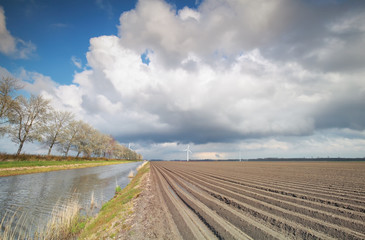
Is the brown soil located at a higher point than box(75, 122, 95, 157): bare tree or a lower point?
lower

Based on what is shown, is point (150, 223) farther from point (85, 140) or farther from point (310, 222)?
point (85, 140)

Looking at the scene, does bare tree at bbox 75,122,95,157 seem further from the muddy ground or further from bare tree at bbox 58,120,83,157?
the muddy ground

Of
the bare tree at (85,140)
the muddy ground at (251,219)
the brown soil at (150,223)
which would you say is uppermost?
the bare tree at (85,140)

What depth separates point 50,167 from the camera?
38.1m

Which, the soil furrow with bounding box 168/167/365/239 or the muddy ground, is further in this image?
the muddy ground

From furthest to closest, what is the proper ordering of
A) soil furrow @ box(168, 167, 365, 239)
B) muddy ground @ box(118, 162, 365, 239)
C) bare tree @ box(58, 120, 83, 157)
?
1. bare tree @ box(58, 120, 83, 157)
2. muddy ground @ box(118, 162, 365, 239)
3. soil furrow @ box(168, 167, 365, 239)

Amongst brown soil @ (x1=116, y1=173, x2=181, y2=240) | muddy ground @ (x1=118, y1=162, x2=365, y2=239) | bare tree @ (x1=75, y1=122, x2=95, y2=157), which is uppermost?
bare tree @ (x1=75, y1=122, x2=95, y2=157)

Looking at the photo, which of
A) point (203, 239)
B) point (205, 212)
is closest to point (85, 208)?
point (205, 212)

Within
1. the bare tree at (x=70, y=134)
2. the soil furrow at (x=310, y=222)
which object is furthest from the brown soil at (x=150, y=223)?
the bare tree at (x=70, y=134)

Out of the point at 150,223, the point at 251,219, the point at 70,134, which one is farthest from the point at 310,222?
the point at 70,134

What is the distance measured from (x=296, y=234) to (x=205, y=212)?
4.67 meters

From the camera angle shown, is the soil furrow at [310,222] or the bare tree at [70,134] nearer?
the soil furrow at [310,222]

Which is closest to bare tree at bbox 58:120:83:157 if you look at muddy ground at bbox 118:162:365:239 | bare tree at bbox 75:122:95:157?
bare tree at bbox 75:122:95:157

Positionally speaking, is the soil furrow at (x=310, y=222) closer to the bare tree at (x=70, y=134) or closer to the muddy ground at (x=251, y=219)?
the muddy ground at (x=251, y=219)
